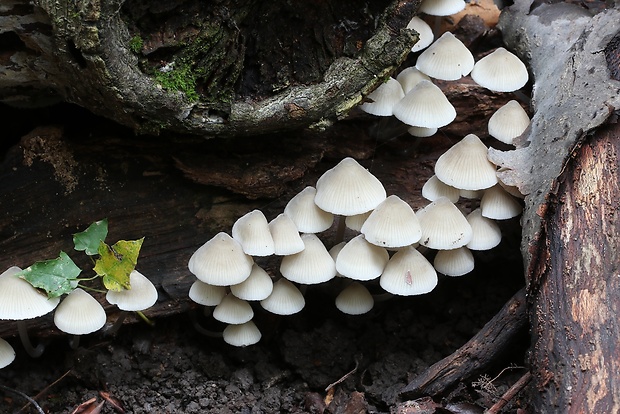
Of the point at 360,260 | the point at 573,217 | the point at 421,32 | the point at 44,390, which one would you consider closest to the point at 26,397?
the point at 44,390

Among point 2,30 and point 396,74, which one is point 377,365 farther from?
point 2,30

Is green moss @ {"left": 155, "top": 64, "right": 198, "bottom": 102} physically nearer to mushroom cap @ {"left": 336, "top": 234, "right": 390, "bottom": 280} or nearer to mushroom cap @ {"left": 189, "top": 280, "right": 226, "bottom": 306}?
mushroom cap @ {"left": 189, "top": 280, "right": 226, "bottom": 306}

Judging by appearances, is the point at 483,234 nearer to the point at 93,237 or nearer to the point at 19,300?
the point at 93,237

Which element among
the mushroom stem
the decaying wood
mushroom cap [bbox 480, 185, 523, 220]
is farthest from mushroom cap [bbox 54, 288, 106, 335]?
mushroom cap [bbox 480, 185, 523, 220]

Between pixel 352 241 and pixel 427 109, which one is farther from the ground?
pixel 427 109

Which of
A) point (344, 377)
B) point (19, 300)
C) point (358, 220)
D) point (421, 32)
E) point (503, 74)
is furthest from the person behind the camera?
point (421, 32)

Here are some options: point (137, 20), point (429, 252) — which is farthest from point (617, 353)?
point (137, 20)
